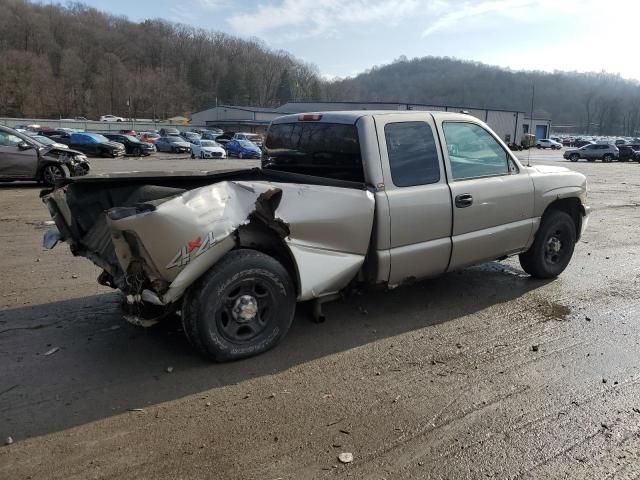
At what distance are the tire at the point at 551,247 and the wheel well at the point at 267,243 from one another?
3.20 m

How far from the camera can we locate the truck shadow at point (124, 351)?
3281 mm

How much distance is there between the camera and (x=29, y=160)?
13938 millimetres

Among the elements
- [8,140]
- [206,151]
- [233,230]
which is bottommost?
[206,151]

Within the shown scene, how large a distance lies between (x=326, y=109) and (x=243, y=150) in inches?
975

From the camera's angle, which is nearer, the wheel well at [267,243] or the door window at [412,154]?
the wheel well at [267,243]

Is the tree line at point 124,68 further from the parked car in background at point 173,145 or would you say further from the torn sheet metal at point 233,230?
the torn sheet metal at point 233,230

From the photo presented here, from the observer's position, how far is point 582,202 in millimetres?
6152

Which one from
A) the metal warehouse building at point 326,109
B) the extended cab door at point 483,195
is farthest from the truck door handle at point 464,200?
the metal warehouse building at point 326,109

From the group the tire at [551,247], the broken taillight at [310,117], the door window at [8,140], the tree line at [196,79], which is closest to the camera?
the broken taillight at [310,117]

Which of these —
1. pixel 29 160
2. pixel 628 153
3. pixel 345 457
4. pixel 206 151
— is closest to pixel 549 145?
pixel 628 153

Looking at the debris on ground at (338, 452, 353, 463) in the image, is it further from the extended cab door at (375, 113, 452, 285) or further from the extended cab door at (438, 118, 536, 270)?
the extended cab door at (438, 118, 536, 270)

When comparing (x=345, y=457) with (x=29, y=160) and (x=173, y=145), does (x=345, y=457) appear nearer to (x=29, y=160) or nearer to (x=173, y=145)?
(x=29, y=160)

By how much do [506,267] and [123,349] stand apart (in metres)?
4.80

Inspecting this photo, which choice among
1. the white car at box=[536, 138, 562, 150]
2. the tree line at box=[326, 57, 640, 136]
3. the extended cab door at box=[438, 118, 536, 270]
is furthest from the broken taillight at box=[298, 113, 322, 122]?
the tree line at box=[326, 57, 640, 136]
